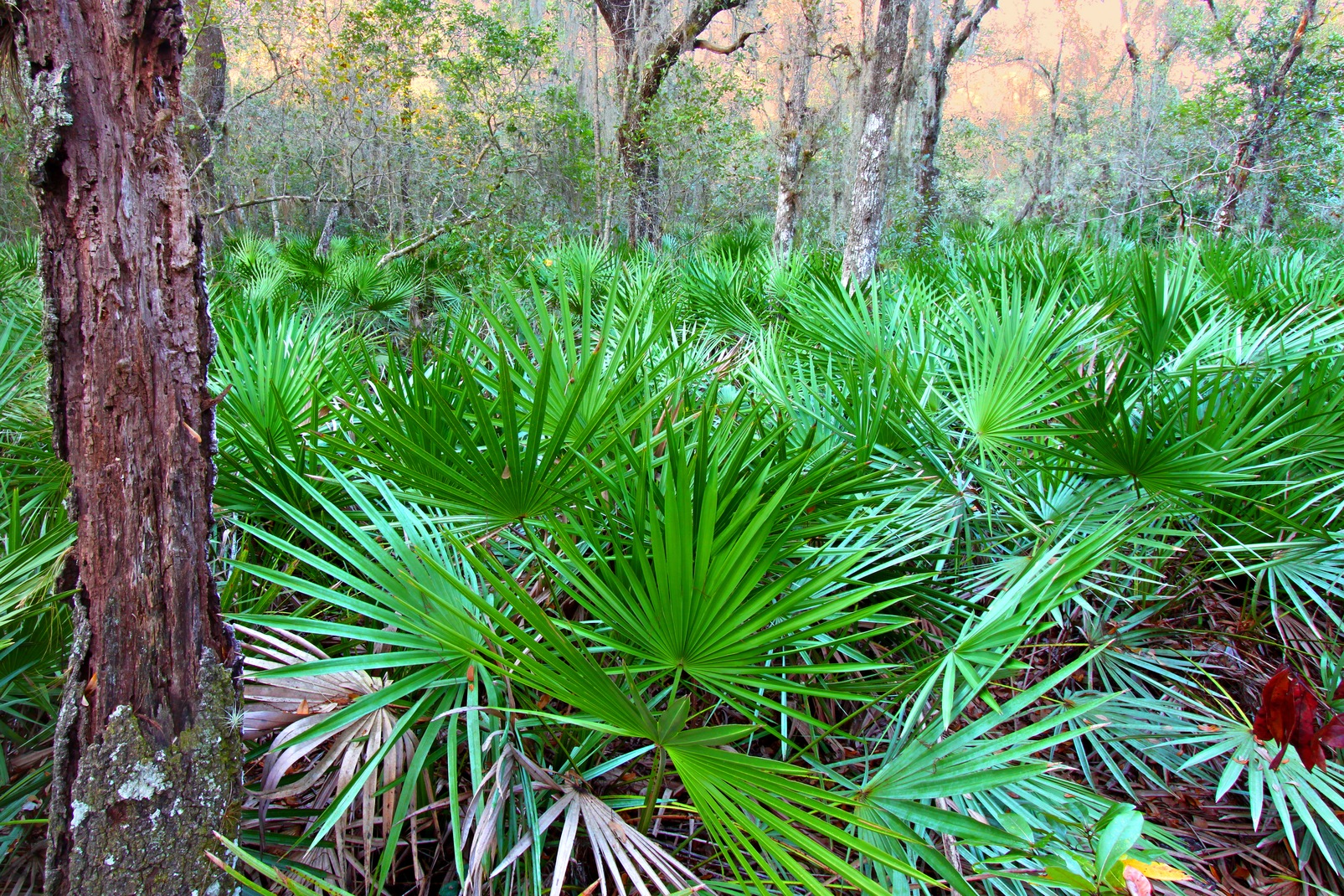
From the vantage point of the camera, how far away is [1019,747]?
108 cm

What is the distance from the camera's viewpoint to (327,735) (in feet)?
3.99

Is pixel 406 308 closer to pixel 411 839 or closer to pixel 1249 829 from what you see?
pixel 411 839

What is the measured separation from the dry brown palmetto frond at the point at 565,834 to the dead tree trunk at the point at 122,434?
0.40 metres

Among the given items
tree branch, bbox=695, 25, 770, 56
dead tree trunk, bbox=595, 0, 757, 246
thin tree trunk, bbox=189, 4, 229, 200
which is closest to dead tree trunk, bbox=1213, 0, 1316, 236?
tree branch, bbox=695, 25, 770, 56

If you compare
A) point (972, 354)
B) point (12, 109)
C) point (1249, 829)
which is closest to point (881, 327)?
point (972, 354)

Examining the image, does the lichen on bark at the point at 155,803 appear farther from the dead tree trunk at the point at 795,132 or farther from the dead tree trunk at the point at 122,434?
the dead tree trunk at the point at 795,132

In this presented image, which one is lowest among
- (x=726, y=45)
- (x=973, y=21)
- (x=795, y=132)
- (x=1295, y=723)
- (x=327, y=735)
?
(x=1295, y=723)

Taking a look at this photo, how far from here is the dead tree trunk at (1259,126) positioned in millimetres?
10070

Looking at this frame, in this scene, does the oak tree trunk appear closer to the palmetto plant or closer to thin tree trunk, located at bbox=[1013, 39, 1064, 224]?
the palmetto plant

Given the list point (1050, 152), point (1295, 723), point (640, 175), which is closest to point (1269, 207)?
point (1050, 152)

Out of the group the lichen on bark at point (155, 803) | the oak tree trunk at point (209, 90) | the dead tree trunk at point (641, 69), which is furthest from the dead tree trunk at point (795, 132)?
the lichen on bark at point (155, 803)

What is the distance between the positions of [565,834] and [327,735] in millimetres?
440

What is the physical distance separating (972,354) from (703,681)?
1.54m

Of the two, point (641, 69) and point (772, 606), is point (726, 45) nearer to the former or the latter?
point (641, 69)
